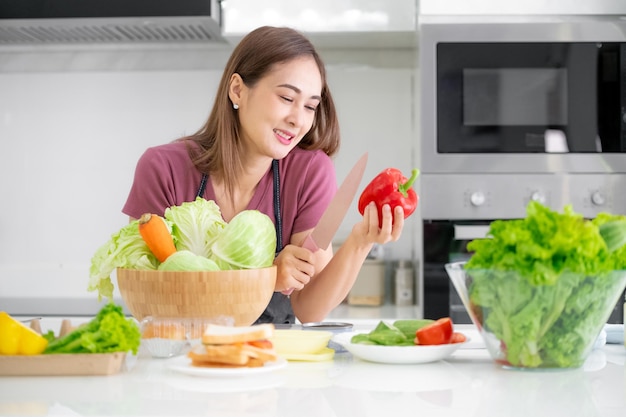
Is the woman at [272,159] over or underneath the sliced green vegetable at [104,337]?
over

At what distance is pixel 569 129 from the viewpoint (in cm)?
281

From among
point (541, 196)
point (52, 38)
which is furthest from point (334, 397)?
point (52, 38)

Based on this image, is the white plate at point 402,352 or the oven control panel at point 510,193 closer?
the white plate at point 402,352

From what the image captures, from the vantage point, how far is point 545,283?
44.2 inches

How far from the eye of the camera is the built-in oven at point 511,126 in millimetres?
2803

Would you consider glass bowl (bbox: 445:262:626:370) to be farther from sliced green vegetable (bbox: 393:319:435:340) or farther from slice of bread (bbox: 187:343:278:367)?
slice of bread (bbox: 187:343:278:367)

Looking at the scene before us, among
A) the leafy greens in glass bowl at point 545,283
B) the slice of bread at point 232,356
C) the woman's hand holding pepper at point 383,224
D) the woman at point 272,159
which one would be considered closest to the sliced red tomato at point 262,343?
the slice of bread at point 232,356

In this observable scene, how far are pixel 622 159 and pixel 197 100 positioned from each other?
5.43 ft

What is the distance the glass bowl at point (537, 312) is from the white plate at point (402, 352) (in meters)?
0.07

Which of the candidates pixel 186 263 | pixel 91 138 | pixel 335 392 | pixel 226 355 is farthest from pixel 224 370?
pixel 91 138

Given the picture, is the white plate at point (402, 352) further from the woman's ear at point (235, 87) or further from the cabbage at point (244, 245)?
the woman's ear at point (235, 87)

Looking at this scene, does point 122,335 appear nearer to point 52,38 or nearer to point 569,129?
point 569,129

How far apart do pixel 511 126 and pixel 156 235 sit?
1.72m

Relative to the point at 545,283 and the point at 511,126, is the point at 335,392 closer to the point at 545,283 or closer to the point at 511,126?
the point at 545,283
